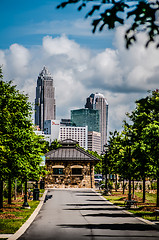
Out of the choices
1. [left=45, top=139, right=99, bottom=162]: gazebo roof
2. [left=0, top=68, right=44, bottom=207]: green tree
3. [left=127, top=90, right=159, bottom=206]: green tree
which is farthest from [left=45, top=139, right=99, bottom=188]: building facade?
[left=0, top=68, right=44, bottom=207]: green tree

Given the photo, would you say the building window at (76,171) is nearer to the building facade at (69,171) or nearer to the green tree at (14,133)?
the building facade at (69,171)

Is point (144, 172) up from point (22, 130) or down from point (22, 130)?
down

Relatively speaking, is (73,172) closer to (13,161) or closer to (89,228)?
(13,161)

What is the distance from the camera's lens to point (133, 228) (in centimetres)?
1773

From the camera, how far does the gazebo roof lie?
6975cm

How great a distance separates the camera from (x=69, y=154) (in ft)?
233

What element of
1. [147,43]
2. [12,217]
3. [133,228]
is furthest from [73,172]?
[147,43]

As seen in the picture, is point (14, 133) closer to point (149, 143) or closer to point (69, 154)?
point (149, 143)

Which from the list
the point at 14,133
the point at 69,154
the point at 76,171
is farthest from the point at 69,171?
the point at 14,133

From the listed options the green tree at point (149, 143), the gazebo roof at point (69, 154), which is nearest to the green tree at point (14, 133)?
the green tree at point (149, 143)

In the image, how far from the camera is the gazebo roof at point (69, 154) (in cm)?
6975

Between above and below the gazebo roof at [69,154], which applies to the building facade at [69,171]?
below

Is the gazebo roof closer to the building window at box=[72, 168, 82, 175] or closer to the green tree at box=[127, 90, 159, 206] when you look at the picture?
the building window at box=[72, 168, 82, 175]

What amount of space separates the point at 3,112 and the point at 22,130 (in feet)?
8.29
